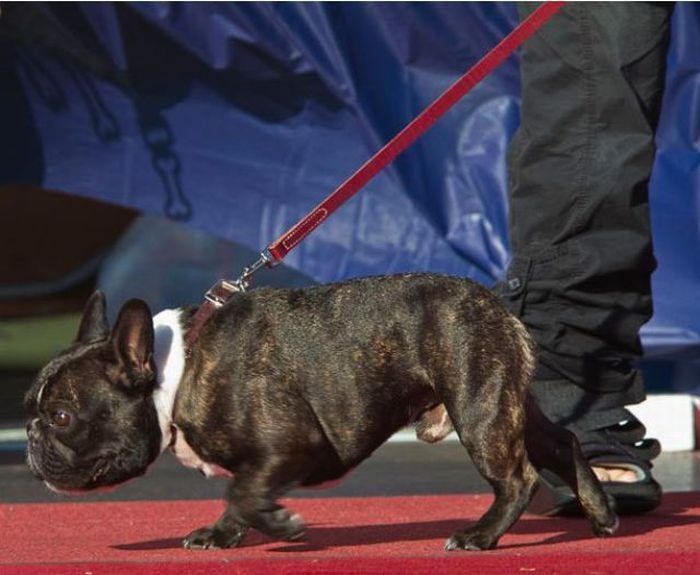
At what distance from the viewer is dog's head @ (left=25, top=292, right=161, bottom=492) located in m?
3.58

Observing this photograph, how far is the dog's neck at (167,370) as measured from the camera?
3623mm

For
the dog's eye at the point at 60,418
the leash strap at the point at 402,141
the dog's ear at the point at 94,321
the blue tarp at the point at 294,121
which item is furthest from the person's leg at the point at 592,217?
the blue tarp at the point at 294,121

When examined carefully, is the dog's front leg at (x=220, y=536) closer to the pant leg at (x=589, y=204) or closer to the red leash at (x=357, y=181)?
the red leash at (x=357, y=181)

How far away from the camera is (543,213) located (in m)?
4.39

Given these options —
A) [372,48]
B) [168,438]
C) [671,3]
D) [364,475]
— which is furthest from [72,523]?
[372,48]

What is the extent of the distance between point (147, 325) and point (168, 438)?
25 centimetres

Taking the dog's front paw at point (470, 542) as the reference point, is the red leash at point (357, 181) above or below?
above

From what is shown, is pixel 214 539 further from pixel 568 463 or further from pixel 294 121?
pixel 294 121

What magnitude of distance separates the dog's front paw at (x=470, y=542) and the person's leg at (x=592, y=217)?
74 cm

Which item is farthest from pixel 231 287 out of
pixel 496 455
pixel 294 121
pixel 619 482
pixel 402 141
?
pixel 294 121

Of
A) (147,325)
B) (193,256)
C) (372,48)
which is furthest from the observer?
(193,256)

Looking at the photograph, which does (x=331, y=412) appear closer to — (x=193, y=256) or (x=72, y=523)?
(x=72, y=523)

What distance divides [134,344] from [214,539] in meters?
0.45

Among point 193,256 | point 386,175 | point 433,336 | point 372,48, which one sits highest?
point 433,336
